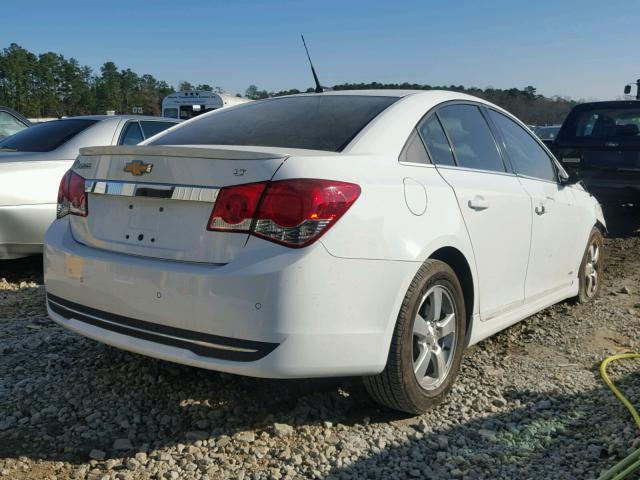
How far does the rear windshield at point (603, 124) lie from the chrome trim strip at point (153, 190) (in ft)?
23.3

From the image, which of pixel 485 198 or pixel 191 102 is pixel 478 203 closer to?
pixel 485 198

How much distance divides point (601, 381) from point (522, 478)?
4.31 ft

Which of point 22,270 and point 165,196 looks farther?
point 22,270

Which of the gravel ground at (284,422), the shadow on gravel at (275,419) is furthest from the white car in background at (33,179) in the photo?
the shadow on gravel at (275,419)

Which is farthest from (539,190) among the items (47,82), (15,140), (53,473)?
(47,82)

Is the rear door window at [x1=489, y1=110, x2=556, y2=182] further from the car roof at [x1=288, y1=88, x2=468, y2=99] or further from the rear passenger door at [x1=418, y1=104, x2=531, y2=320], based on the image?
the car roof at [x1=288, y1=88, x2=468, y2=99]

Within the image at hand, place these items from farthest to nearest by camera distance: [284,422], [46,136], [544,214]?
1. [46,136]
2. [544,214]
3. [284,422]

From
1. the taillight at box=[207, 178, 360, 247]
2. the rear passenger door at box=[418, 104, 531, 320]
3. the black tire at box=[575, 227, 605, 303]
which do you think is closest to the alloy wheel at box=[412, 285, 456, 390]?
the rear passenger door at box=[418, 104, 531, 320]

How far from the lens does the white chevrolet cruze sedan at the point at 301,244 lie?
2521 mm

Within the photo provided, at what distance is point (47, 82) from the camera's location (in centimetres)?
8644

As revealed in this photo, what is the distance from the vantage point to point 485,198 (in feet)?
11.4

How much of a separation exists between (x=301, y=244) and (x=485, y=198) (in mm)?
1379

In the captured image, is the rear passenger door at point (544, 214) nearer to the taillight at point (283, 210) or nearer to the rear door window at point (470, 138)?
the rear door window at point (470, 138)

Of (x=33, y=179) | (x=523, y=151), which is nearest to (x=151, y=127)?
(x=33, y=179)
